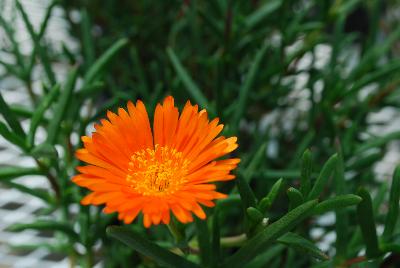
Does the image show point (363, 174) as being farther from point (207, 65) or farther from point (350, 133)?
point (207, 65)

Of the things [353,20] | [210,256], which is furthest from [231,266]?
[353,20]

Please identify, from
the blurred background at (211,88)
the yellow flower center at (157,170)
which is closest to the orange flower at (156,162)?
the yellow flower center at (157,170)

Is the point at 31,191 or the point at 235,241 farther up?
the point at 31,191

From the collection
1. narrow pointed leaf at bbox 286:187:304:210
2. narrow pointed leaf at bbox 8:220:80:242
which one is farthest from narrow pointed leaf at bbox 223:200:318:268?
narrow pointed leaf at bbox 8:220:80:242

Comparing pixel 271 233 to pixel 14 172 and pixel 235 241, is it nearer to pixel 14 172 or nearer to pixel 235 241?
pixel 235 241

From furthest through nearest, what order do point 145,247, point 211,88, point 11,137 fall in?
point 211,88 → point 11,137 → point 145,247

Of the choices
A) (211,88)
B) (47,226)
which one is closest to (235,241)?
(47,226)
